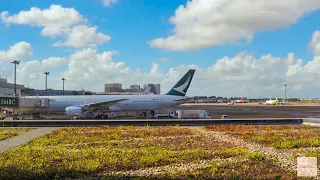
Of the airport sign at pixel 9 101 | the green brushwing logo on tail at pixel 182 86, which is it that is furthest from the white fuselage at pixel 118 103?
the airport sign at pixel 9 101

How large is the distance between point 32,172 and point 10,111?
45467 millimetres

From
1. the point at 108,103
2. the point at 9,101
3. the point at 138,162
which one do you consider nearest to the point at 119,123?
the point at 108,103

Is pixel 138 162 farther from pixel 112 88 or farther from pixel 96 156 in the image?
pixel 112 88

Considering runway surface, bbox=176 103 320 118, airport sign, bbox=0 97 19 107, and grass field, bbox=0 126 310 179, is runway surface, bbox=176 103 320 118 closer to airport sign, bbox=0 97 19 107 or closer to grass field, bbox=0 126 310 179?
airport sign, bbox=0 97 19 107

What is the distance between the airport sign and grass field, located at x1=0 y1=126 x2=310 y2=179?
1177 inches

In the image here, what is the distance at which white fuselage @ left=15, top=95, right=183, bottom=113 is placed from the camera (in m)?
49.2

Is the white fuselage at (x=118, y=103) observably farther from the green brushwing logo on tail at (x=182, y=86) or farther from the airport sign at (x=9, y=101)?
the airport sign at (x=9, y=101)

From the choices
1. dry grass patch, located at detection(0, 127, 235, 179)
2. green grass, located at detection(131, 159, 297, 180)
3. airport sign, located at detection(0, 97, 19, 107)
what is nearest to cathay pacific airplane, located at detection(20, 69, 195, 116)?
airport sign, located at detection(0, 97, 19, 107)

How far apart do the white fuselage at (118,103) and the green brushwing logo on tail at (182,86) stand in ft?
5.63

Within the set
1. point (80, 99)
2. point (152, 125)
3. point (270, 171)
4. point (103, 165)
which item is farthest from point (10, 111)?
point (270, 171)

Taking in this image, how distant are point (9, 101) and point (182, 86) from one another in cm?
2686

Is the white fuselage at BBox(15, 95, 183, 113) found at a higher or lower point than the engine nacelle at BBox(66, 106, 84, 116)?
higher

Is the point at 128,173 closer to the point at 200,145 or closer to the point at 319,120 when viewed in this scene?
the point at 200,145

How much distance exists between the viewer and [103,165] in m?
12.2
